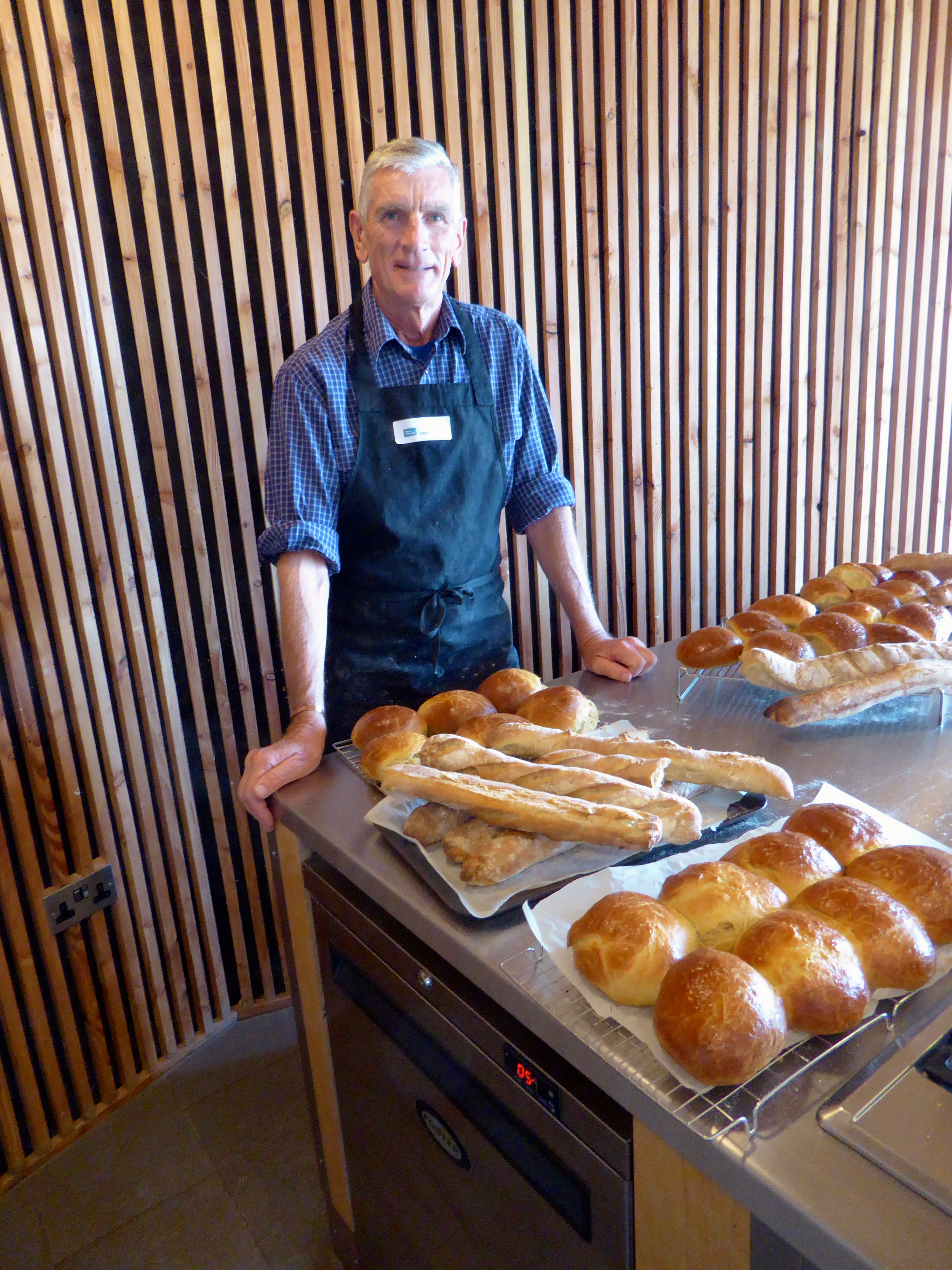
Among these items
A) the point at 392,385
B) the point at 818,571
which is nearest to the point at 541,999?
the point at 392,385

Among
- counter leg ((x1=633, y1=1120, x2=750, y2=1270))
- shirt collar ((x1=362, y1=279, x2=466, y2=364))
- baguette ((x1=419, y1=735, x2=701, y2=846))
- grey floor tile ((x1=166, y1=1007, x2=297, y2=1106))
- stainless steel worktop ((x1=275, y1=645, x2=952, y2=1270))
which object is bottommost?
grey floor tile ((x1=166, y1=1007, x2=297, y2=1106))

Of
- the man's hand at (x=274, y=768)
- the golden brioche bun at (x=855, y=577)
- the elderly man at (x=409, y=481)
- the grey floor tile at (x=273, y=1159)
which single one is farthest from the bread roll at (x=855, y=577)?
the grey floor tile at (x=273, y=1159)

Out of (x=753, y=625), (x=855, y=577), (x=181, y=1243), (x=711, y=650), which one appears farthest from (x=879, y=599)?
(x=181, y=1243)

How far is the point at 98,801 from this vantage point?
241cm

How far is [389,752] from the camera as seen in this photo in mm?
1404

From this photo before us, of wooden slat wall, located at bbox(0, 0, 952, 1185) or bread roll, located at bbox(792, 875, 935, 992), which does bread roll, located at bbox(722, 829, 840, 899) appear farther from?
wooden slat wall, located at bbox(0, 0, 952, 1185)

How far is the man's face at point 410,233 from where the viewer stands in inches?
75.9

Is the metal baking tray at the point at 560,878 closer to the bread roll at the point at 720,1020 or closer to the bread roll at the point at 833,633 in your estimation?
the bread roll at the point at 720,1020

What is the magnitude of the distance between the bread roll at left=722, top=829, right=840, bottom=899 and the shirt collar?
1.47m

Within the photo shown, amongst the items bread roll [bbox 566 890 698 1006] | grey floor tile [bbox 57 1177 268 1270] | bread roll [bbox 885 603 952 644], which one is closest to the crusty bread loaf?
bread roll [bbox 566 890 698 1006]

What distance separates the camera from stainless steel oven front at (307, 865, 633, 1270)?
1.03m

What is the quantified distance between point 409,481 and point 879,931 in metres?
1.51

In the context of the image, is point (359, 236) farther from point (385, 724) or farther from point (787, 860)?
point (787, 860)

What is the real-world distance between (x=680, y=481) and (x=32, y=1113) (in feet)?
9.63
